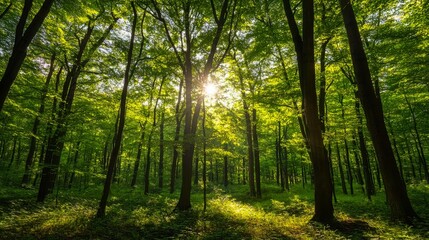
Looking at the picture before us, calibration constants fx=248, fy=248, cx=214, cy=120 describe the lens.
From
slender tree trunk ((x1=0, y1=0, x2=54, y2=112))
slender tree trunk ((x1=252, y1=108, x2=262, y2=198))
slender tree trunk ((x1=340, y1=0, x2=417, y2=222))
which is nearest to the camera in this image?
slender tree trunk ((x1=0, y1=0, x2=54, y2=112))

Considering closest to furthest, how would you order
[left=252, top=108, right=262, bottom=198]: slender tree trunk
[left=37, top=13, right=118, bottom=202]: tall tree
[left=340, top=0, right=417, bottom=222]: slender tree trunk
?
[left=340, top=0, right=417, bottom=222]: slender tree trunk, [left=37, top=13, right=118, bottom=202]: tall tree, [left=252, top=108, right=262, bottom=198]: slender tree trunk

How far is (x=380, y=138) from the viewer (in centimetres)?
736

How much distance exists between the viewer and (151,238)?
680cm

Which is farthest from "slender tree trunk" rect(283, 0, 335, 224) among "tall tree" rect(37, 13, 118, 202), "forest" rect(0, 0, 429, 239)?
"tall tree" rect(37, 13, 118, 202)

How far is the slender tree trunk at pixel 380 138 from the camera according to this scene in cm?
704

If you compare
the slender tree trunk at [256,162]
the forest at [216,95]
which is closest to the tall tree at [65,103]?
the forest at [216,95]

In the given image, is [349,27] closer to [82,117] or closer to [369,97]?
[369,97]

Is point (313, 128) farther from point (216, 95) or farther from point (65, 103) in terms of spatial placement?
point (65, 103)

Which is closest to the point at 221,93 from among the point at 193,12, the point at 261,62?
the point at 261,62

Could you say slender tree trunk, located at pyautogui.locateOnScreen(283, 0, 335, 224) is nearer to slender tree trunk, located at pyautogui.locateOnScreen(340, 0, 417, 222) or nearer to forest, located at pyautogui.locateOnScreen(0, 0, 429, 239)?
forest, located at pyautogui.locateOnScreen(0, 0, 429, 239)

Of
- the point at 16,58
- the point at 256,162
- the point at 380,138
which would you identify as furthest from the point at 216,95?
the point at 16,58

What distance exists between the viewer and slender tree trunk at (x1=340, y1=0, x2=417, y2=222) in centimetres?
704

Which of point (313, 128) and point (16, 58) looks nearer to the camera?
point (16, 58)

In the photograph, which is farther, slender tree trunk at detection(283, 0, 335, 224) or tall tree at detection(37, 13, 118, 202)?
tall tree at detection(37, 13, 118, 202)
